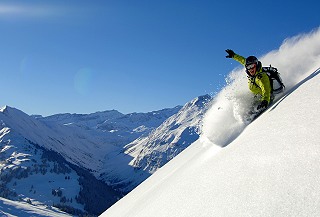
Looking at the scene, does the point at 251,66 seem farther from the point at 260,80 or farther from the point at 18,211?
the point at 18,211

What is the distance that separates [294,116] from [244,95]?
402cm

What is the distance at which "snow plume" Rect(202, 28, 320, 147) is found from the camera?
8633mm

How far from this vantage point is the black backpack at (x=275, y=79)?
9.49m

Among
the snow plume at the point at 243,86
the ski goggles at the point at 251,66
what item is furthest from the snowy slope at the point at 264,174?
the ski goggles at the point at 251,66

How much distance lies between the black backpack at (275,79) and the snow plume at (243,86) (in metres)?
0.21

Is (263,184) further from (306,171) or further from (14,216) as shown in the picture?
(14,216)

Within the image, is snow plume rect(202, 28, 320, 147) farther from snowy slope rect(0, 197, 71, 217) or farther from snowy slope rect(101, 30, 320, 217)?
snowy slope rect(0, 197, 71, 217)

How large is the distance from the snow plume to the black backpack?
0.68ft

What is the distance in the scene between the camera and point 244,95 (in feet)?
31.7

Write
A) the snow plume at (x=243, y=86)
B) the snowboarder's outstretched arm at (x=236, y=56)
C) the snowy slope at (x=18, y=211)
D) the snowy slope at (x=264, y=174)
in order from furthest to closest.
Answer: the snowy slope at (x=18, y=211)
the snowboarder's outstretched arm at (x=236, y=56)
the snow plume at (x=243, y=86)
the snowy slope at (x=264, y=174)

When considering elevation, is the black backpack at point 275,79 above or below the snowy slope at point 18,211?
below

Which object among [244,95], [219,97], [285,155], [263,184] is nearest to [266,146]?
[285,155]

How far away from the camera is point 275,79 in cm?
959

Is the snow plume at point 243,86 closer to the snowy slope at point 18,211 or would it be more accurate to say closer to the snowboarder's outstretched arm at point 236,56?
the snowboarder's outstretched arm at point 236,56
